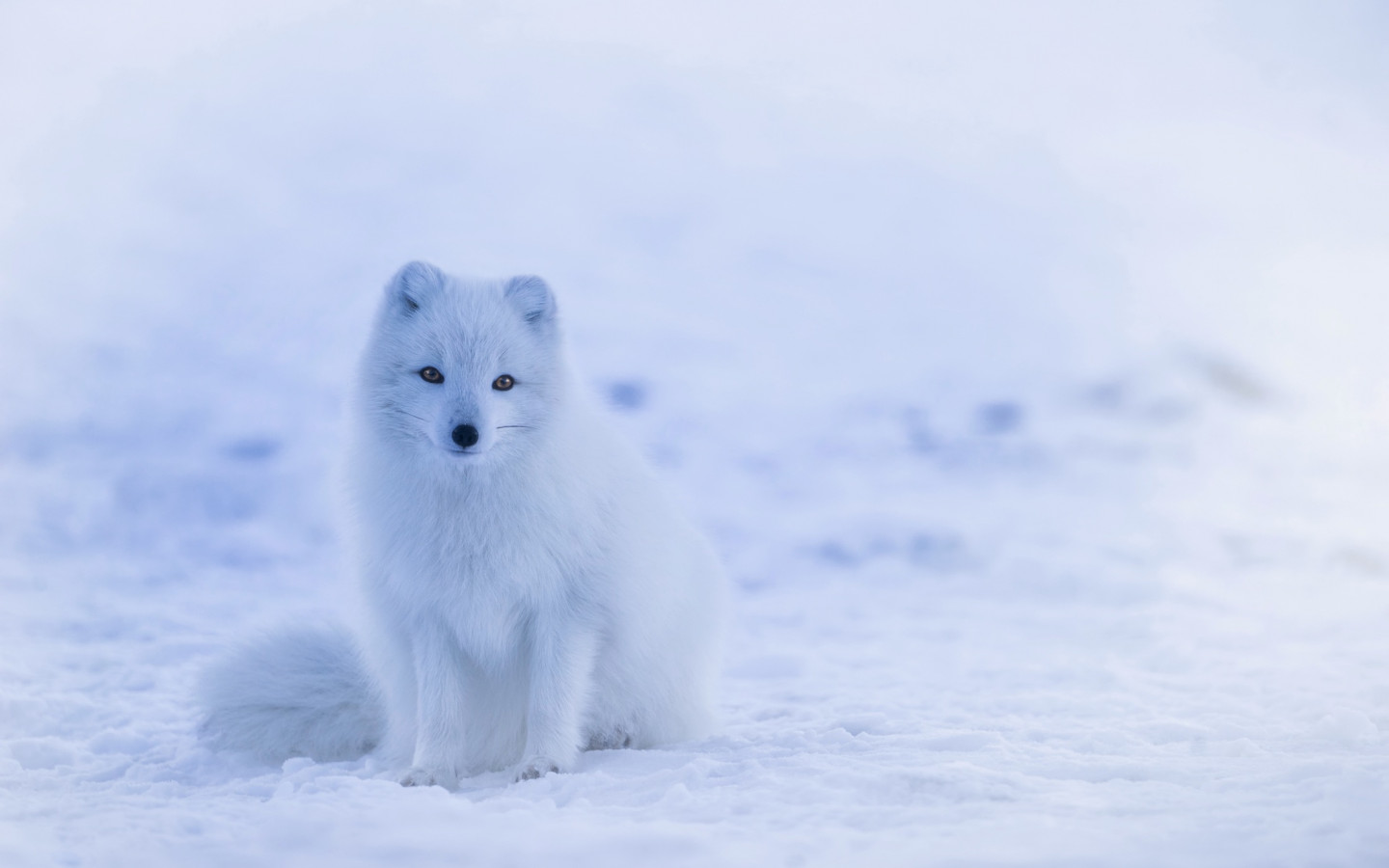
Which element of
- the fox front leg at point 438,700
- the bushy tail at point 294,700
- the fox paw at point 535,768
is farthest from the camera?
the bushy tail at point 294,700

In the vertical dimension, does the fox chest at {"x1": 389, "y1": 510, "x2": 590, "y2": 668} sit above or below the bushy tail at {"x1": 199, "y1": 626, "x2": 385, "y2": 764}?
above

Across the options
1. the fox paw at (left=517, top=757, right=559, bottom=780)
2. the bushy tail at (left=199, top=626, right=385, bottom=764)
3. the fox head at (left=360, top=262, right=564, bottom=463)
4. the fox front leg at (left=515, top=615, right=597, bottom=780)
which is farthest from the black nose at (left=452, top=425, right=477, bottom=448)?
the bushy tail at (left=199, top=626, right=385, bottom=764)

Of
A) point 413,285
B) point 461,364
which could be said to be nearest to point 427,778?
point 461,364

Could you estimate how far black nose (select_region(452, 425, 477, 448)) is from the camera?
7.79 feet

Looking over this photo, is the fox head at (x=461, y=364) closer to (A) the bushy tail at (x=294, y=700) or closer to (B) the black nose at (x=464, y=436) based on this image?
(B) the black nose at (x=464, y=436)

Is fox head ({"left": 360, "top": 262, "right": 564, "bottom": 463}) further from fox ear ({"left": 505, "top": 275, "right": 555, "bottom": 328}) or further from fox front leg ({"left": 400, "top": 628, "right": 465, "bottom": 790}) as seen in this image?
fox front leg ({"left": 400, "top": 628, "right": 465, "bottom": 790})

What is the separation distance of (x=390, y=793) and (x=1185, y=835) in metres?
1.52

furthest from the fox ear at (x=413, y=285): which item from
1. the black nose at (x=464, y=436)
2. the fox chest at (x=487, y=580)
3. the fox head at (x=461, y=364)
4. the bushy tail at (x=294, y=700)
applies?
the bushy tail at (x=294, y=700)

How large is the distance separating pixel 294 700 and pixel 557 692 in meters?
0.78

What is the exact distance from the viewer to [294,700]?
9.53ft

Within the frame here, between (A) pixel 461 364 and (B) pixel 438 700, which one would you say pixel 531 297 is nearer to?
(A) pixel 461 364

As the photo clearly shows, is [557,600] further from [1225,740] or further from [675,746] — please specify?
[1225,740]

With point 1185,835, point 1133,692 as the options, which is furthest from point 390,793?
point 1133,692

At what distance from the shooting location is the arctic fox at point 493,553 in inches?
99.8
